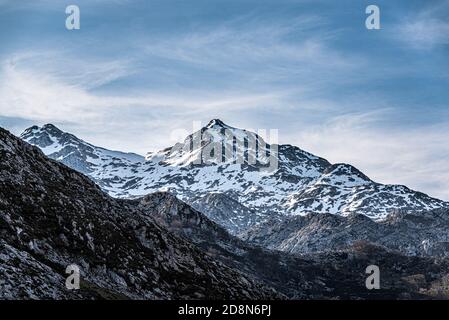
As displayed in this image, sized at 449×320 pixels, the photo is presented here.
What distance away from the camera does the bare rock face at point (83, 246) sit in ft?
157

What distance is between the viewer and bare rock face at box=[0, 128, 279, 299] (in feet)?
157

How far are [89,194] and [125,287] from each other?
22.3 metres

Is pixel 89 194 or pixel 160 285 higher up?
pixel 89 194

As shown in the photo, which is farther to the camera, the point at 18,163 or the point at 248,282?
the point at 248,282

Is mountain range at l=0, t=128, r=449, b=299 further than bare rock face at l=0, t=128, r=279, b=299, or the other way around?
bare rock face at l=0, t=128, r=279, b=299

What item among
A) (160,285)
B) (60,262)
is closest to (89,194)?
(160,285)

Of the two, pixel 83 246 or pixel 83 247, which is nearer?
pixel 83 247

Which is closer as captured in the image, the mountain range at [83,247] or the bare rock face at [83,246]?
the mountain range at [83,247]

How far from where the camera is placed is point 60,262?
2242 inches

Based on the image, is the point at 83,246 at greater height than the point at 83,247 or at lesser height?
greater

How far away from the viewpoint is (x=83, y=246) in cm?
6481
